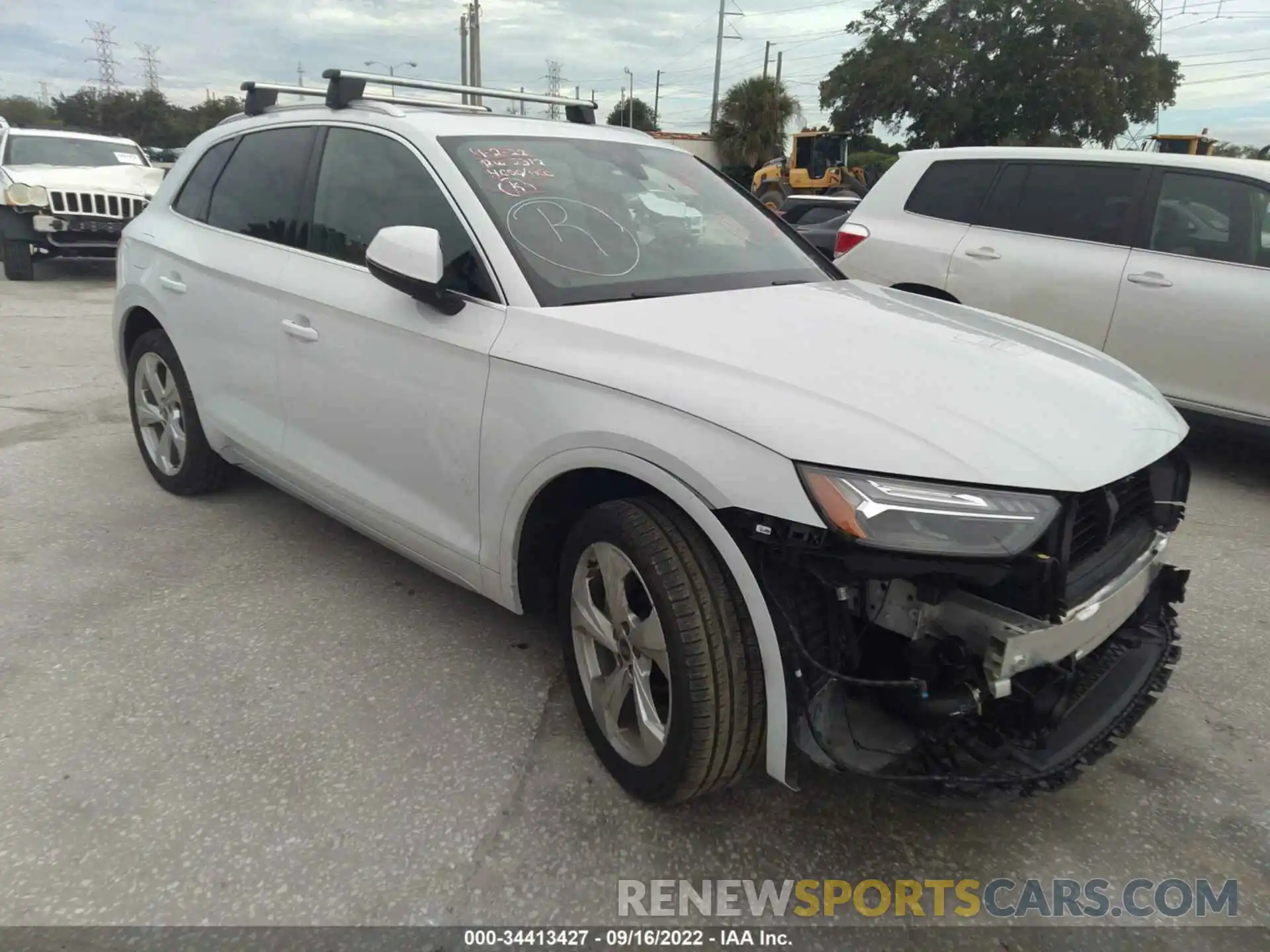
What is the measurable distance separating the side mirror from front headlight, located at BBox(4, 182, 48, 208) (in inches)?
419

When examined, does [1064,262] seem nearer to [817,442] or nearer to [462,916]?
[817,442]

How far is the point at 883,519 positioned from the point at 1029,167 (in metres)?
4.88

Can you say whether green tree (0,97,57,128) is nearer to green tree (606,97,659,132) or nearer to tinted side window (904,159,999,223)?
green tree (606,97,659,132)

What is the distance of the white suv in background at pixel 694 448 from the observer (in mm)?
1859

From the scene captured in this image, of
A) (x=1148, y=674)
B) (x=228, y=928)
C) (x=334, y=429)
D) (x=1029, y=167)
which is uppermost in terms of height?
(x=1029, y=167)

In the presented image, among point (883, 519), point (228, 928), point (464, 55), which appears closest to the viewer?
point (883, 519)

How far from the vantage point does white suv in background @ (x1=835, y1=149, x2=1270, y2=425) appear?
191 inches

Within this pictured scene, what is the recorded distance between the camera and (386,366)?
9.23ft

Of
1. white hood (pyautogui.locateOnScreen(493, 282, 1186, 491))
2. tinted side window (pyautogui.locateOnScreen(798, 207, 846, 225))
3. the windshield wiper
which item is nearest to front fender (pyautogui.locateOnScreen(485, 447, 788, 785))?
white hood (pyautogui.locateOnScreen(493, 282, 1186, 491))

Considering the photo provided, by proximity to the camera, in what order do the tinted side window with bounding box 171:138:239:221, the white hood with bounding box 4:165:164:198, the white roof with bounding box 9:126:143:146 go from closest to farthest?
the tinted side window with bounding box 171:138:239:221
the white hood with bounding box 4:165:164:198
the white roof with bounding box 9:126:143:146

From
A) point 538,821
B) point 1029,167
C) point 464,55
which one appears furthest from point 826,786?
point 464,55

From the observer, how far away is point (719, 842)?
2248 millimetres

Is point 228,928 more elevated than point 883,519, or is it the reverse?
point 883,519

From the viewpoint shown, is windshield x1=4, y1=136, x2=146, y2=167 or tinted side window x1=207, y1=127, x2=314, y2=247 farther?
windshield x1=4, y1=136, x2=146, y2=167
